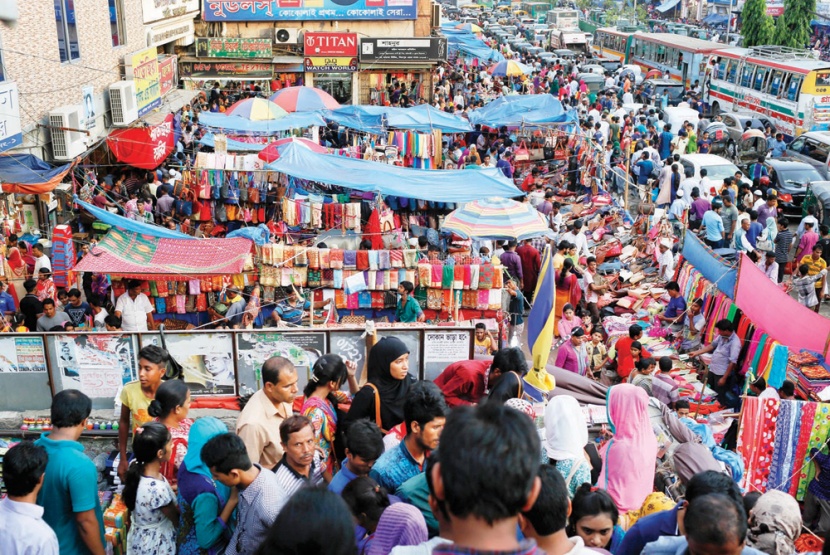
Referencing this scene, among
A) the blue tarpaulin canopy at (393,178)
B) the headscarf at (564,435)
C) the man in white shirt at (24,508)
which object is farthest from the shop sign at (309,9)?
the man in white shirt at (24,508)

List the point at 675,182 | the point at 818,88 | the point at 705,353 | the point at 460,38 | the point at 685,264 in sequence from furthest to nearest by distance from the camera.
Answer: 1. the point at 460,38
2. the point at 818,88
3. the point at 675,182
4. the point at 685,264
5. the point at 705,353

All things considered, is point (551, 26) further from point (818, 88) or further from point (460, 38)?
point (818, 88)

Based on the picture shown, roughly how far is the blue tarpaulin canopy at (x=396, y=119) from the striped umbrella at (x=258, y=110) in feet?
5.16

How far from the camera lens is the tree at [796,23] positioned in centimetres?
3594

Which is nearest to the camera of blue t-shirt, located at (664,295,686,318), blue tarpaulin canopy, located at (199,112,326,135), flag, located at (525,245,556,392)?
flag, located at (525,245,556,392)

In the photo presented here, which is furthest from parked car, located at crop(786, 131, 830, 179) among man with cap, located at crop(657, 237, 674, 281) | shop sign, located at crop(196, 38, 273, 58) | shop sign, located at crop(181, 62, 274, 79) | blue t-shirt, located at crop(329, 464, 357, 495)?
shop sign, located at crop(196, 38, 273, 58)

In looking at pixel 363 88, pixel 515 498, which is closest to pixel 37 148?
pixel 515 498

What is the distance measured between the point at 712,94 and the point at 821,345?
895 inches

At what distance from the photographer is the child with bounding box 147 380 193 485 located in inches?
194

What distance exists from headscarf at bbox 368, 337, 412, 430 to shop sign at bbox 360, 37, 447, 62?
24490mm

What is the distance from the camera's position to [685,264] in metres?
11.4

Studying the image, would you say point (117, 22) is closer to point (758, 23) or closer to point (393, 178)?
point (393, 178)

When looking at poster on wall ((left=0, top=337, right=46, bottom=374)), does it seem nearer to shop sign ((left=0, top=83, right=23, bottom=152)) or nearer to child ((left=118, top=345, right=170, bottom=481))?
child ((left=118, top=345, right=170, bottom=481))

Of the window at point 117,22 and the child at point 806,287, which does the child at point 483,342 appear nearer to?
the child at point 806,287
